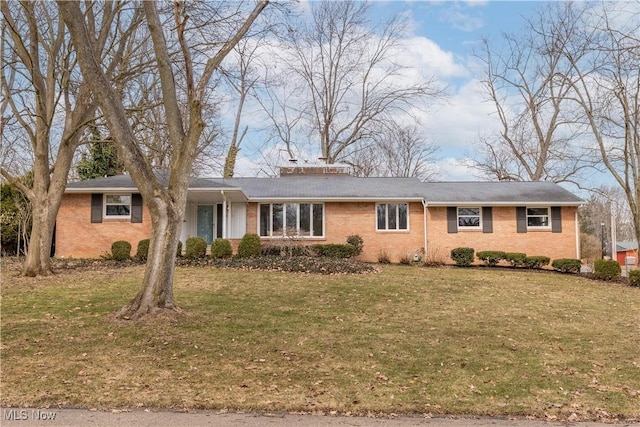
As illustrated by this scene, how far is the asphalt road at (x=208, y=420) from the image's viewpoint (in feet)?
14.8

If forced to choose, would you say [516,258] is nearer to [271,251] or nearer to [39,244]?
[271,251]

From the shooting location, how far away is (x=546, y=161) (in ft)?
104

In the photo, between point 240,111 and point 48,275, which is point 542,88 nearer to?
point 240,111

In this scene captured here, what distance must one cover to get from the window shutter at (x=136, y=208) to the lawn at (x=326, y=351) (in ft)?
23.2

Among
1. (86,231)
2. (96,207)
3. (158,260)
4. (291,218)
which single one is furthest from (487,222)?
(86,231)

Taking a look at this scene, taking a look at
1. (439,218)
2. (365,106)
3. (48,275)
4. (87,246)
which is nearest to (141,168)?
(48,275)

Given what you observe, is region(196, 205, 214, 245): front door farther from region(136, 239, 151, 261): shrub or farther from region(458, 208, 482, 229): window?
region(458, 208, 482, 229): window

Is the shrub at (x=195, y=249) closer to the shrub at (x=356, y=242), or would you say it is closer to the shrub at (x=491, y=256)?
the shrub at (x=356, y=242)

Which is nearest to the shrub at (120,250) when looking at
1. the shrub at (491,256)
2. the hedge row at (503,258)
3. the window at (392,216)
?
the window at (392,216)

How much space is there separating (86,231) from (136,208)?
2.24m

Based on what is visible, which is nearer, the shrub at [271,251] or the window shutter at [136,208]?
the shrub at [271,251]

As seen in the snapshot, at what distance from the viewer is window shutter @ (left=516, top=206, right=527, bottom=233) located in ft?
65.8

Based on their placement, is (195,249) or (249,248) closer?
(195,249)

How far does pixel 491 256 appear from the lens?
19.0 m
